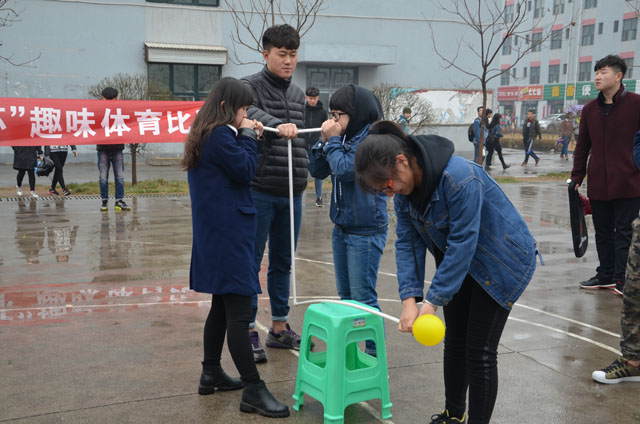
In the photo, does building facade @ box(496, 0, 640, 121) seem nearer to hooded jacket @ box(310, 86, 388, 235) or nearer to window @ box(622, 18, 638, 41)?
window @ box(622, 18, 638, 41)

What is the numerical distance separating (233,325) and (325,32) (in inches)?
859

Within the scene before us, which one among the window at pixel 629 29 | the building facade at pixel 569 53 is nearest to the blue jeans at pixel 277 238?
the building facade at pixel 569 53

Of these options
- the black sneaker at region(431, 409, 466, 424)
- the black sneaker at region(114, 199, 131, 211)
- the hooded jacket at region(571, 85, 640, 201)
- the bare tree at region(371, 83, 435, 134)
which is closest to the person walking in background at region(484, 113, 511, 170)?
the bare tree at region(371, 83, 435, 134)

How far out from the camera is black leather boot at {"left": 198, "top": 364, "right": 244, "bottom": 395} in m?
3.91

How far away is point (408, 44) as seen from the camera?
25.5 meters

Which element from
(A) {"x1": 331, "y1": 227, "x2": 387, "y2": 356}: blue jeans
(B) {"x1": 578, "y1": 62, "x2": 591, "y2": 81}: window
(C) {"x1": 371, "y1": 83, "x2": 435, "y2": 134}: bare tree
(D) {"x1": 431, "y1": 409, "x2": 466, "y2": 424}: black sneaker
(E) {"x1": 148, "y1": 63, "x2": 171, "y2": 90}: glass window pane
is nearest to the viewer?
(D) {"x1": 431, "y1": 409, "x2": 466, "y2": 424}: black sneaker

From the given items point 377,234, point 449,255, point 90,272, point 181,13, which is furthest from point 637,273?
point 181,13

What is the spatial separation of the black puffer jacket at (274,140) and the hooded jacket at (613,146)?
3320mm

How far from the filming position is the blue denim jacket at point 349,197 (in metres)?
4.02

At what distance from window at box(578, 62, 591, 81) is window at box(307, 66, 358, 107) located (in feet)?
141

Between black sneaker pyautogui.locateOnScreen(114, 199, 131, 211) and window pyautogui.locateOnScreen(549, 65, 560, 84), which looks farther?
window pyautogui.locateOnScreen(549, 65, 560, 84)

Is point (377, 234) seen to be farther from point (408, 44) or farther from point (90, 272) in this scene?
point (408, 44)

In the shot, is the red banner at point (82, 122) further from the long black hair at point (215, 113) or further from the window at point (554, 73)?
the window at point (554, 73)

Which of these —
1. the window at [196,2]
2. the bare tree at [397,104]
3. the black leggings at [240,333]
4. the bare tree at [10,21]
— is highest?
the window at [196,2]
